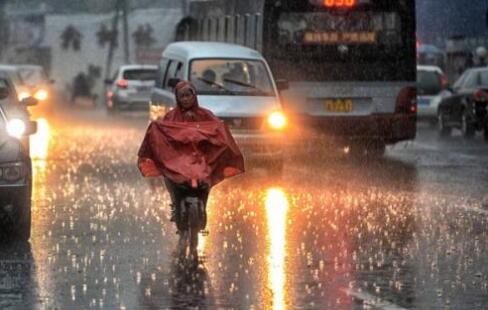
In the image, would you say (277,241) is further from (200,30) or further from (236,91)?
(200,30)

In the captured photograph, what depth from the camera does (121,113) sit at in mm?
46625

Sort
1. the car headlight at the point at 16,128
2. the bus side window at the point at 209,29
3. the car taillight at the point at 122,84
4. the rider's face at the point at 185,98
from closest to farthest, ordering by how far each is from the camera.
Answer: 1. the rider's face at the point at 185,98
2. the car headlight at the point at 16,128
3. the bus side window at the point at 209,29
4. the car taillight at the point at 122,84

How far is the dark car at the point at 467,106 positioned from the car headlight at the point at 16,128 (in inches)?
583

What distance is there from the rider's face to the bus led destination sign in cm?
1294

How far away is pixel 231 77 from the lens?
76.7 feet

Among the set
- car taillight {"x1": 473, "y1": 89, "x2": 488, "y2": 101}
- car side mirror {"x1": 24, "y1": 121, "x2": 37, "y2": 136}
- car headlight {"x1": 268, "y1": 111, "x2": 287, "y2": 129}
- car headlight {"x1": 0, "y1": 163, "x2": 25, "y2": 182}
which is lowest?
car taillight {"x1": 473, "y1": 89, "x2": 488, "y2": 101}

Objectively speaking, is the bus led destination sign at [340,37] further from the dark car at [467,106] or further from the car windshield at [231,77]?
the dark car at [467,106]

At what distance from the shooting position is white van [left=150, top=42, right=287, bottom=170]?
2227 cm

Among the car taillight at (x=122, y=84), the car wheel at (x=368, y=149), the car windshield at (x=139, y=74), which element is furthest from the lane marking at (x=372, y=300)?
the car windshield at (x=139, y=74)

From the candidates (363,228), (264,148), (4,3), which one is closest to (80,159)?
(264,148)

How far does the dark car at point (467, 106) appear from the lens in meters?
32.9

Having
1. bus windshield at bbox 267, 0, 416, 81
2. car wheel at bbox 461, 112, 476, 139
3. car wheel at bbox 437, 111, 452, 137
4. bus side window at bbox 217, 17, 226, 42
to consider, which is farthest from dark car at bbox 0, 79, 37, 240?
car wheel at bbox 437, 111, 452, 137

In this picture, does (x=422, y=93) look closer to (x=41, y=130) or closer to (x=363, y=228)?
(x=41, y=130)

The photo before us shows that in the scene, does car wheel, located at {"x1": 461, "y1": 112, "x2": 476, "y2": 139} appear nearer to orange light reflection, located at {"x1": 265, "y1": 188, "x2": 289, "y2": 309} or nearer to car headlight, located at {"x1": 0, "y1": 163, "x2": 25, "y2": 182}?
orange light reflection, located at {"x1": 265, "y1": 188, "x2": 289, "y2": 309}
